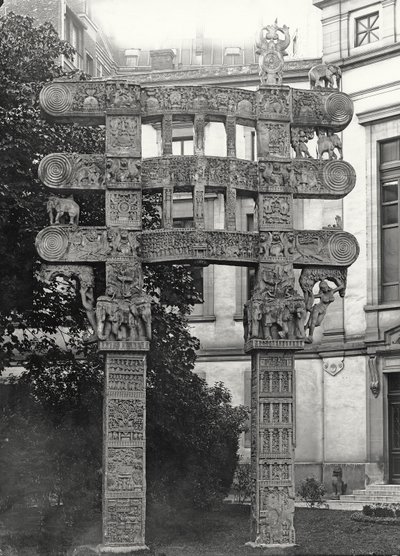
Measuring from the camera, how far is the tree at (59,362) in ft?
80.0

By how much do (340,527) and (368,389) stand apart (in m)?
12.3

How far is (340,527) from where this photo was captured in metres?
25.4

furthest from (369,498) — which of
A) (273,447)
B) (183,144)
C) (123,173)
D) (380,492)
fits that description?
(123,173)

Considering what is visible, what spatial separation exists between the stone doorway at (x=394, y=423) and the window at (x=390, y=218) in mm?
2441

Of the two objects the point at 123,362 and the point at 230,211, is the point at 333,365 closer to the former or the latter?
the point at 230,211

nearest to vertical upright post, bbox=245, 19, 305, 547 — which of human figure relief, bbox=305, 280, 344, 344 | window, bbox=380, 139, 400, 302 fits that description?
human figure relief, bbox=305, 280, 344, 344

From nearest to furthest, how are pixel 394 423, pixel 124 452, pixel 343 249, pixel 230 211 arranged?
pixel 124 452 → pixel 230 211 → pixel 343 249 → pixel 394 423

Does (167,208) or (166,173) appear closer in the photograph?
(167,208)

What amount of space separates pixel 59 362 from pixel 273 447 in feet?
26.4

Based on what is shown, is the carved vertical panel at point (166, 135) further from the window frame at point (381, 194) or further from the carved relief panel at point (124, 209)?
the window frame at point (381, 194)

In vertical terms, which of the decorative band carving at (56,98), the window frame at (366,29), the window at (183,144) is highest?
the window frame at (366,29)

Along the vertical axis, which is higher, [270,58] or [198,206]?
[270,58]

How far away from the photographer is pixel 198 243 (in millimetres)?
19359

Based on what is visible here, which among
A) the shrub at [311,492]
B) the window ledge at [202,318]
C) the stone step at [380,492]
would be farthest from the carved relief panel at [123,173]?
the window ledge at [202,318]
